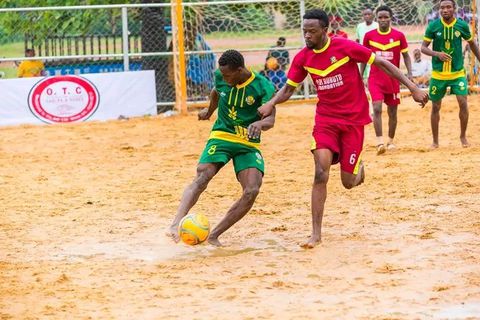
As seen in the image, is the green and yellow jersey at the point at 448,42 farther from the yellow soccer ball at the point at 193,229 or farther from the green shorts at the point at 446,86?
the yellow soccer ball at the point at 193,229

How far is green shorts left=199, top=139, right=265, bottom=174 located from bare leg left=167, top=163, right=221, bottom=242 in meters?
0.07

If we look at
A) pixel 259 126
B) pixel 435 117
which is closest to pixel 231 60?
pixel 259 126

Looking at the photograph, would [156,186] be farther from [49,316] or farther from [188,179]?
[49,316]

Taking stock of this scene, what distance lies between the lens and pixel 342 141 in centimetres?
889

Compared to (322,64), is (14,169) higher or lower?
lower

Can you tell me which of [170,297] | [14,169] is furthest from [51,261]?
[14,169]

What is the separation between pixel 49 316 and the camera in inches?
263

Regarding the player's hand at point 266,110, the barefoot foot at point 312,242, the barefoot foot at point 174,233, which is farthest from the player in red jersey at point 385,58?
the barefoot foot at point 174,233

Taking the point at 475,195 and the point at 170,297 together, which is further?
the point at 475,195

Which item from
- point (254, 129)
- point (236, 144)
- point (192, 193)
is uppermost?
point (254, 129)

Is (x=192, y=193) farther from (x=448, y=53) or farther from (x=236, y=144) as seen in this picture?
(x=448, y=53)

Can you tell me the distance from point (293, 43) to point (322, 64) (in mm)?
15252

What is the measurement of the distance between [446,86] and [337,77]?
5676 millimetres

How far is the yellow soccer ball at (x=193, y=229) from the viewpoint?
8.33 m
